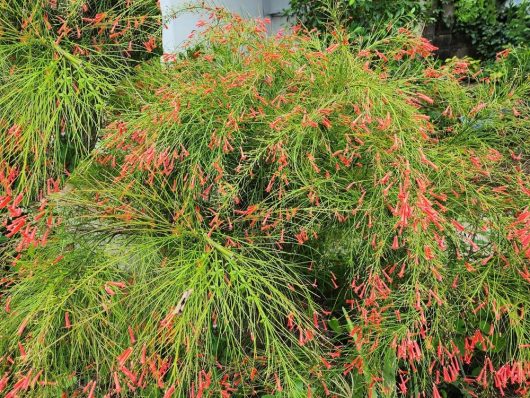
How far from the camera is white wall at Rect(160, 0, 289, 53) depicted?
2829 millimetres

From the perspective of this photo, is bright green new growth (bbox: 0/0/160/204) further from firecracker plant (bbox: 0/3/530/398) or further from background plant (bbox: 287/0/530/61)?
background plant (bbox: 287/0/530/61)

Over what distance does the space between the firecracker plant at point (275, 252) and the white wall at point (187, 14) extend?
0.82 meters

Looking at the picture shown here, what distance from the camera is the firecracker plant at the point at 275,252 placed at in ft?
5.45

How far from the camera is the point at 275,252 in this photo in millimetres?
1877

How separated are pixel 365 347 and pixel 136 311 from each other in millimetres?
795

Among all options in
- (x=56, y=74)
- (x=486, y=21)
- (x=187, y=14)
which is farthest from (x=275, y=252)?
(x=486, y=21)

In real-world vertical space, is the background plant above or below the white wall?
below

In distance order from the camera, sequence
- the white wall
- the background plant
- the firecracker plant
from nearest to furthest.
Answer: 1. the firecracker plant
2. the white wall
3. the background plant

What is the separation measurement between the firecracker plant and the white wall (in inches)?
32.3

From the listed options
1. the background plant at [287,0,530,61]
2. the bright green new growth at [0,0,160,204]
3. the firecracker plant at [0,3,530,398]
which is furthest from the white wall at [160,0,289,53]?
the background plant at [287,0,530,61]

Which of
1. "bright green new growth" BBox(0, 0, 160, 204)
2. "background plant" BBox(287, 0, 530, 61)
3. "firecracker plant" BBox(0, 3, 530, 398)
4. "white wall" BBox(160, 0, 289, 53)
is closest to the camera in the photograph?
"firecracker plant" BBox(0, 3, 530, 398)

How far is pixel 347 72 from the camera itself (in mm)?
1966

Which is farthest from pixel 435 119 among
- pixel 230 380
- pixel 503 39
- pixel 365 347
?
pixel 503 39

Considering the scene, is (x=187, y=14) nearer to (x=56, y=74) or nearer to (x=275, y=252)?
(x=56, y=74)
